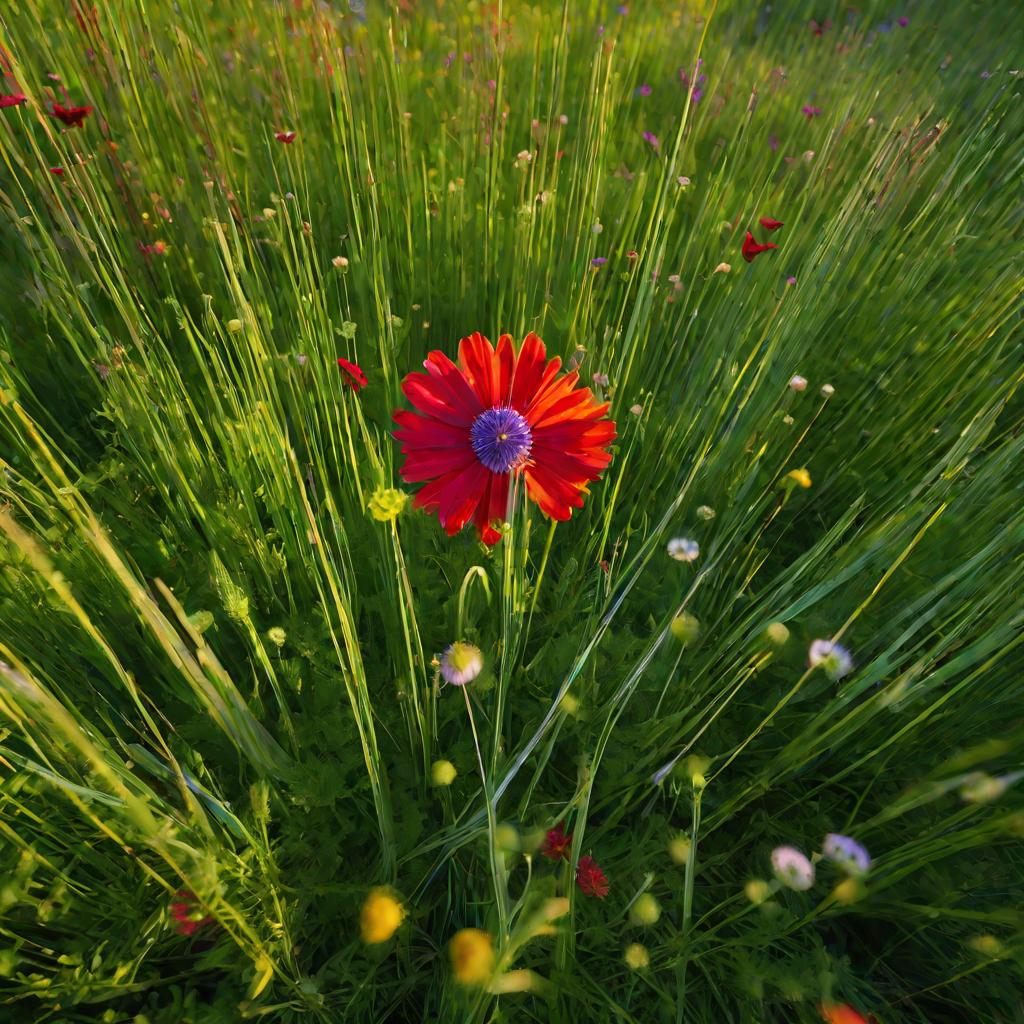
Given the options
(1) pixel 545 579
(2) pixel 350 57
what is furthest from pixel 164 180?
(1) pixel 545 579

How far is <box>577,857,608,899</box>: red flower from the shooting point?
2.81 feet

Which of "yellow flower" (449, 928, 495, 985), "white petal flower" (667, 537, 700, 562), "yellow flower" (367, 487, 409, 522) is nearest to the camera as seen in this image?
"yellow flower" (449, 928, 495, 985)

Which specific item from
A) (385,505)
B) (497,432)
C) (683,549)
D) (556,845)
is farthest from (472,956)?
(497,432)

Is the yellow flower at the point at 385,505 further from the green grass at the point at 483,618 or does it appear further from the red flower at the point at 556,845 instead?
the red flower at the point at 556,845

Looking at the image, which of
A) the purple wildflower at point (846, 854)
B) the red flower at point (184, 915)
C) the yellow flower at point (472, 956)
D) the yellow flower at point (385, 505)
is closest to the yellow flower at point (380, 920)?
the yellow flower at point (472, 956)

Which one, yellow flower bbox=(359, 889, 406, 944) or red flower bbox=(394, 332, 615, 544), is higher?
red flower bbox=(394, 332, 615, 544)

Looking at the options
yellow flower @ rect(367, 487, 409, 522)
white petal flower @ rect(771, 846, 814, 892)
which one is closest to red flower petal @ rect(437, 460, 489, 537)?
yellow flower @ rect(367, 487, 409, 522)

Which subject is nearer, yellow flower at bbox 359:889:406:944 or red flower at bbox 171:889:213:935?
yellow flower at bbox 359:889:406:944

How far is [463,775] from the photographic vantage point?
99 centimetres

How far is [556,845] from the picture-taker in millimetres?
871

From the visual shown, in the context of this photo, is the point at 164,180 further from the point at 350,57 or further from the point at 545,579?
the point at 545,579

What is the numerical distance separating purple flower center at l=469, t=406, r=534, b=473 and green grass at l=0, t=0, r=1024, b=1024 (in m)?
0.09

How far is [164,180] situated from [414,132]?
0.79m

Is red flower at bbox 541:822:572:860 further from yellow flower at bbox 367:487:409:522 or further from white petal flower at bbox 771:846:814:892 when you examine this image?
yellow flower at bbox 367:487:409:522
